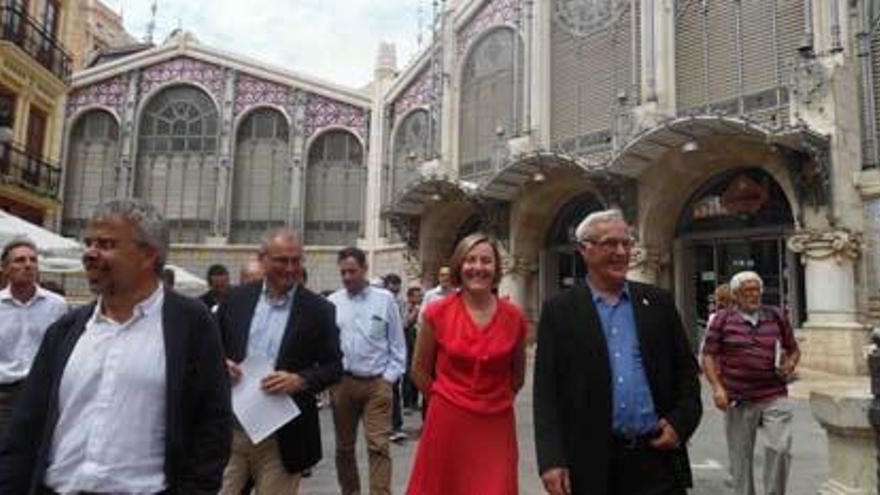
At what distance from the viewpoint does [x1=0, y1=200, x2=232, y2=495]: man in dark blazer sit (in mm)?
2385

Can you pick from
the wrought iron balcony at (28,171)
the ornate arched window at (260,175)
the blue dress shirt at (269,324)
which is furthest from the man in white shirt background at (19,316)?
the ornate arched window at (260,175)

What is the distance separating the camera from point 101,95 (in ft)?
98.2

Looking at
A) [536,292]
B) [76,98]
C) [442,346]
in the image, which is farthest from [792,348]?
[76,98]

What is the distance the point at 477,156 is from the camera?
76.8 feet

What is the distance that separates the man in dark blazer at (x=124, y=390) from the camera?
2385 mm

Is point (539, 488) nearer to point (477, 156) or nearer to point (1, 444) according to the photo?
point (1, 444)

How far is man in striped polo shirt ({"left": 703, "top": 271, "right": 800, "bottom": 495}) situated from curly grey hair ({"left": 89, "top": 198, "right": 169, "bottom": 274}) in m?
4.39

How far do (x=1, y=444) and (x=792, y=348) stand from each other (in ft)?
17.2

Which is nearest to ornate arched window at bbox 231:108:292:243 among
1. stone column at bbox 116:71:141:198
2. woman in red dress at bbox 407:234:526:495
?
stone column at bbox 116:71:141:198

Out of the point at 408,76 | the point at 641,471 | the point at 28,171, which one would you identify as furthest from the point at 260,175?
the point at 641,471

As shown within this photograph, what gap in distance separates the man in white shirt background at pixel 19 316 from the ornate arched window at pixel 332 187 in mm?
23427

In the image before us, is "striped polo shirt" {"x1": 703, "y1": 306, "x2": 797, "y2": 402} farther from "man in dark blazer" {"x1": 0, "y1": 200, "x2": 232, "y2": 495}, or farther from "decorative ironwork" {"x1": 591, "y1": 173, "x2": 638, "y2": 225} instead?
"decorative ironwork" {"x1": 591, "y1": 173, "x2": 638, "y2": 225}

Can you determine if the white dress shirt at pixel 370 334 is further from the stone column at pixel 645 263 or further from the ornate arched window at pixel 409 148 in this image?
the ornate arched window at pixel 409 148

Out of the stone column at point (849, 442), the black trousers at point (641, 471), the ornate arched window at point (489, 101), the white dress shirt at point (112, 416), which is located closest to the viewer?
the white dress shirt at point (112, 416)
